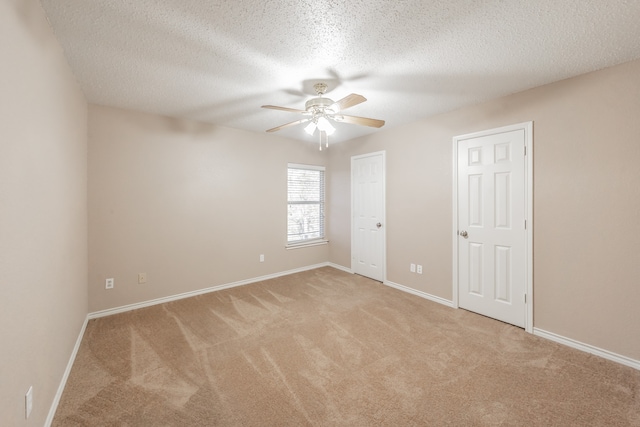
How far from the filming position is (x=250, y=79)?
2.36m

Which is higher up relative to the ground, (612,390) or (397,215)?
(397,215)

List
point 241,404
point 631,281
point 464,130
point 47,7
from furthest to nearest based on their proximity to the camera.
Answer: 1. point 464,130
2. point 631,281
3. point 241,404
4. point 47,7

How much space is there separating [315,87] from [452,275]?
2.71 meters

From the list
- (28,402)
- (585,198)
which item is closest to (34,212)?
(28,402)

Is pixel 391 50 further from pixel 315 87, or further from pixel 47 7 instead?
pixel 47 7

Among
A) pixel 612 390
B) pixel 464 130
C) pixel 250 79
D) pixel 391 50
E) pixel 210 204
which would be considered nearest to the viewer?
pixel 612 390

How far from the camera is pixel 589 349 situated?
2.25 metres

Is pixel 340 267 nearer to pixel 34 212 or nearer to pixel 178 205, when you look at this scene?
pixel 178 205

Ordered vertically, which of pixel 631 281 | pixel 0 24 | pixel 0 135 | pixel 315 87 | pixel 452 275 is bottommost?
pixel 452 275

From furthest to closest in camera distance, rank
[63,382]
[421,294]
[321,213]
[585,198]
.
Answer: [321,213], [421,294], [585,198], [63,382]

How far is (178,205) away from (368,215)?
284cm

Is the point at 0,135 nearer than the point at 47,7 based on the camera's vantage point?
Yes

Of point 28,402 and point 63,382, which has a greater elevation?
point 28,402

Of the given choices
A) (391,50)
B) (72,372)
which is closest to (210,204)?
(72,372)
